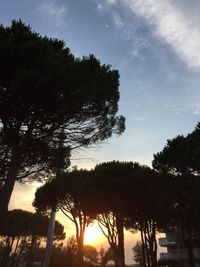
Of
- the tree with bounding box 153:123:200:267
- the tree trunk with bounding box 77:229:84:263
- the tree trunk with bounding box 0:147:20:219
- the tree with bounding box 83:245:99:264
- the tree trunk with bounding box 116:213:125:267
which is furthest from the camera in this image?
the tree with bounding box 83:245:99:264

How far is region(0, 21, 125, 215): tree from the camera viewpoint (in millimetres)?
10031

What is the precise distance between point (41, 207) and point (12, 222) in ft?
51.6

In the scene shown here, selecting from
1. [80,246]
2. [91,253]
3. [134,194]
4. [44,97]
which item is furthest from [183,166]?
[91,253]

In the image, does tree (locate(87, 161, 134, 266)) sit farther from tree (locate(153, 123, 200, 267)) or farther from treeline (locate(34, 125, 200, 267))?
tree (locate(153, 123, 200, 267))

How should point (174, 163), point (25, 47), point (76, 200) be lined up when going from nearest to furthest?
point (25, 47)
point (174, 163)
point (76, 200)

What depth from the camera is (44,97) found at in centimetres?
1060

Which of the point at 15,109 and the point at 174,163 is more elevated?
the point at 174,163

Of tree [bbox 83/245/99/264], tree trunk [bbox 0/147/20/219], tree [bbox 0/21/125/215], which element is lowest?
tree trunk [bbox 0/147/20/219]

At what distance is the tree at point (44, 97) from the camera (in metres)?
10.0

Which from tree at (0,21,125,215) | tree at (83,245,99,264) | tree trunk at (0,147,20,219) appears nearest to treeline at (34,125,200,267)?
tree at (0,21,125,215)

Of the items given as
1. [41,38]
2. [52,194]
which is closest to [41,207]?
[52,194]

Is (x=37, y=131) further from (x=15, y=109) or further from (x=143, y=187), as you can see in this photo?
(x=143, y=187)

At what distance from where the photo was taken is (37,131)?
37.5 ft

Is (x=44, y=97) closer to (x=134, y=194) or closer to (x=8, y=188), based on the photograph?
(x=8, y=188)
